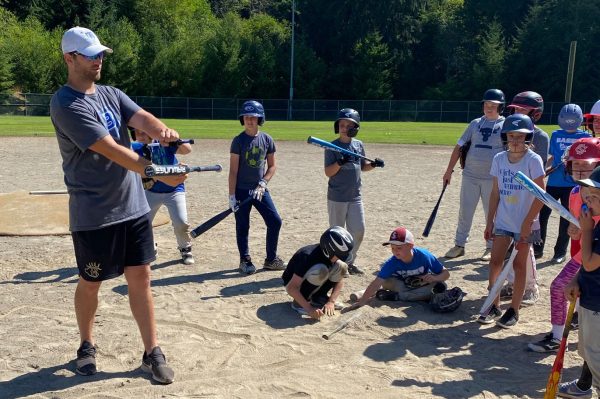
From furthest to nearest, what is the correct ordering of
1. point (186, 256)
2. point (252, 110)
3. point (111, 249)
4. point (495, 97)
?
point (495, 97), point (186, 256), point (252, 110), point (111, 249)

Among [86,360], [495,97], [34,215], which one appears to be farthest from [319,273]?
[34,215]

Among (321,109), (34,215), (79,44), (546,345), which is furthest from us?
(321,109)

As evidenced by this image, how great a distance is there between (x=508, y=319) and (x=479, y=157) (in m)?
2.92

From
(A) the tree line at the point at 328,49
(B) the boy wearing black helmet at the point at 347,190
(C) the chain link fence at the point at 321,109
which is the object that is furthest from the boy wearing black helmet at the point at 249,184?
(A) the tree line at the point at 328,49

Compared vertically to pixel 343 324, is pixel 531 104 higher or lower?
higher

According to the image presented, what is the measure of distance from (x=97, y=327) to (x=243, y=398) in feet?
6.04

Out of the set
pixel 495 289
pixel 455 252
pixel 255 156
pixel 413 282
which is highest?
pixel 255 156

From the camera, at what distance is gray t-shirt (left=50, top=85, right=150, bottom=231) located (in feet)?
13.7

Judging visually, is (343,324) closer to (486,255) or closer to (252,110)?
(252,110)

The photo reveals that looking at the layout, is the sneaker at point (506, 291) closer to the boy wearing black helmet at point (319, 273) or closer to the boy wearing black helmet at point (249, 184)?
the boy wearing black helmet at point (319, 273)

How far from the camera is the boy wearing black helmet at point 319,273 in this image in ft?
19.5

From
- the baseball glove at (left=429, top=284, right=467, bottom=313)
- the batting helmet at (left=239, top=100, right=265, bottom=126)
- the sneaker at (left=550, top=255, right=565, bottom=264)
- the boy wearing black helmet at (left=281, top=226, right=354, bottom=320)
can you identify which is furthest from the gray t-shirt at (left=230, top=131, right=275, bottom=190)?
the sneaker at (left=550, top=255, right=565, bottom=264)

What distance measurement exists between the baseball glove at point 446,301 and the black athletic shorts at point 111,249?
2884 millimetres

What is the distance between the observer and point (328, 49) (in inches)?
2726
